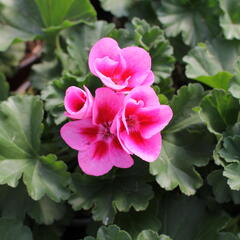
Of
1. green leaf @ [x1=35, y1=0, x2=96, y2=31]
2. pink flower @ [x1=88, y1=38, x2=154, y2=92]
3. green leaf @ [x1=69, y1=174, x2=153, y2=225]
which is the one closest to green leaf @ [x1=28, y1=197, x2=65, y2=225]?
green leaf @ [x1=69, y1=174, x2=153, y2=225]

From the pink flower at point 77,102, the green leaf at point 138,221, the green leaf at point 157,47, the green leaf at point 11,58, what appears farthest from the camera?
the green leaf at point 11,58

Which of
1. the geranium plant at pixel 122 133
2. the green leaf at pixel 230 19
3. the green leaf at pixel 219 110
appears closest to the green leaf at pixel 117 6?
the geranium plant at pixel 122 133

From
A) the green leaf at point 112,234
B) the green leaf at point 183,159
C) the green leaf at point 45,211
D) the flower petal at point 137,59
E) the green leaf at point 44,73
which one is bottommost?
the green leaf at point 45,211

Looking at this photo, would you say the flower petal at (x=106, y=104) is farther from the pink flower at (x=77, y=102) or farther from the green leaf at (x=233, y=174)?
the green leaf at (x=233, y=174)

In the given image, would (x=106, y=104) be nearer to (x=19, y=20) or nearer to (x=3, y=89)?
(x=3, y=89)

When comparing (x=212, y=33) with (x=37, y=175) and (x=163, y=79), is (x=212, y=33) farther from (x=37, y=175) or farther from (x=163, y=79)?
(x=37, y=175)

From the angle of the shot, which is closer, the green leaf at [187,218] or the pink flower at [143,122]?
the pink flower at [143,122]

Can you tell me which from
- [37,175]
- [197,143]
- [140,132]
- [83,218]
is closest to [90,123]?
[140,132]

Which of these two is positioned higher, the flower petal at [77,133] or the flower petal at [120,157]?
the flower petal at [77,133]
